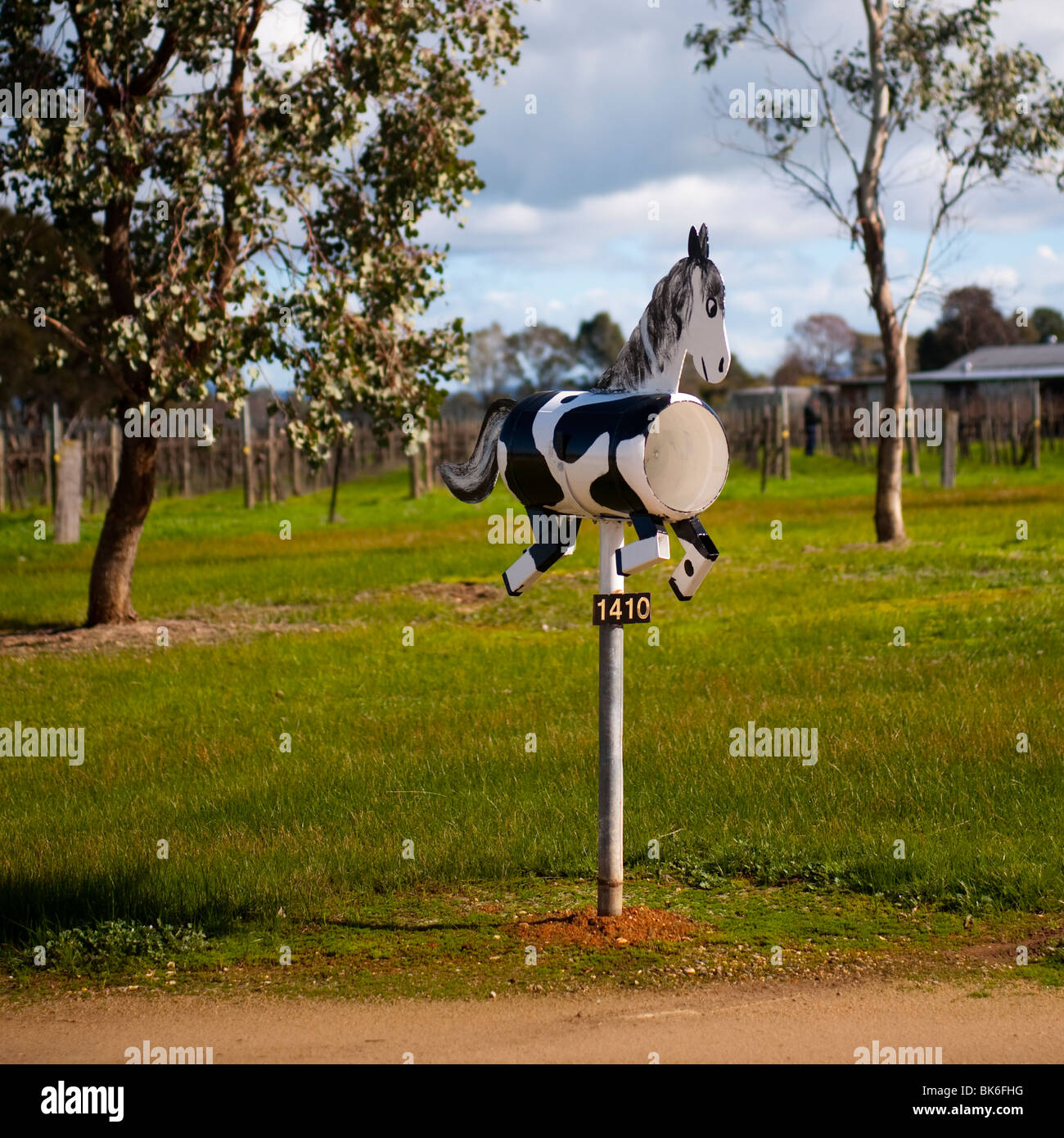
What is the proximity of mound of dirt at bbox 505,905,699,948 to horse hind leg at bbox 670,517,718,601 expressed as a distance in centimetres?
160

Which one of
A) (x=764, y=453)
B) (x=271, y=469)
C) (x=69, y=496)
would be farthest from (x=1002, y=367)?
(x=69, y=496)

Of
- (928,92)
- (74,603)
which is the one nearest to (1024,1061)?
(74,603)

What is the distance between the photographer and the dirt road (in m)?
4.85

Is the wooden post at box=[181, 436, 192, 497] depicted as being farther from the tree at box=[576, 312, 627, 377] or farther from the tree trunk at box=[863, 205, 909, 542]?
the tree at box=[576, 312, 627, 377]

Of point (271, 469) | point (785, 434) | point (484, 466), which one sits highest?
point (785, 434)

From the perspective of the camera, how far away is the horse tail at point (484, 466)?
6.09 meters

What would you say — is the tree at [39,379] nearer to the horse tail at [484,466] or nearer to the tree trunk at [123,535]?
the tree trunk at [123,535]

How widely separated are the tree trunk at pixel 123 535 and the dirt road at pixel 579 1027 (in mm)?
9365

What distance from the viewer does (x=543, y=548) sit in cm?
595

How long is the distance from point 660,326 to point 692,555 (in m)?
0.94

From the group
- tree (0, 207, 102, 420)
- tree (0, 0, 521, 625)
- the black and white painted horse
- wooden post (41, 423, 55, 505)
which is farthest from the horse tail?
tree (0, 207, 102, 420)

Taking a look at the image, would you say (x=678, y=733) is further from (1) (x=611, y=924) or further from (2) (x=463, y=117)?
(2) (x=463, y=117)

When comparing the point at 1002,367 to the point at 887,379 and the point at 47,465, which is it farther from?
the point at 47,465
